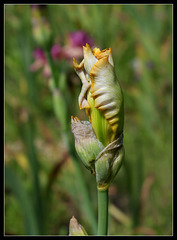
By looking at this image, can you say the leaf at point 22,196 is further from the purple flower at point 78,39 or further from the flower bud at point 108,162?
the purple flower at point 78,39

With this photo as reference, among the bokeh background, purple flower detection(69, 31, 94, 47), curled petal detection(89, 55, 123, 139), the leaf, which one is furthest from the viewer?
purple flower detection(69, 31, 94, 47)

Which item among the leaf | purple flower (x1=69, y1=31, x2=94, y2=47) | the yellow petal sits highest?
purple flower (x1=69, y1=31, x2=94, y2=47)

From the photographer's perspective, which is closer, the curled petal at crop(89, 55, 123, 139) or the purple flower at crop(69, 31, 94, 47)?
the curled petal at crop(89, 55, 123, 139)

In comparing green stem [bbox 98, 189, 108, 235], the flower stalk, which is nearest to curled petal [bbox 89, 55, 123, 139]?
the flower stalk

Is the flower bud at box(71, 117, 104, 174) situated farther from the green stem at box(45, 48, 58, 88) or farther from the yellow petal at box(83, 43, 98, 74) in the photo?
the green stem at box(45, 48, 58, 88)

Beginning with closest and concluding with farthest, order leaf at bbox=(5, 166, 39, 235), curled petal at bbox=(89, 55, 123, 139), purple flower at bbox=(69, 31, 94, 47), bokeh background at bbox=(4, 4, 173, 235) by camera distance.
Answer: curled petal at bbox=(89, 55, 123, 139) < leaf at bbox=(5, 166, 39, 235) < bokeh background at bbox=(4, 4, 173, 235) < purple flower at bbox=(69, 31, 94, 47)

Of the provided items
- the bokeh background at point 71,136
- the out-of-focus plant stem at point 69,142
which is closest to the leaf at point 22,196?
the bokeh background at point 71,136

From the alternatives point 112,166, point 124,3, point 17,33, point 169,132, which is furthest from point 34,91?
point 112,166
